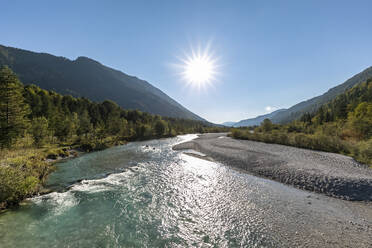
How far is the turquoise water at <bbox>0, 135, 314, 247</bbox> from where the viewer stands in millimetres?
7801

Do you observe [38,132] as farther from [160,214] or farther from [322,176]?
[322,176]

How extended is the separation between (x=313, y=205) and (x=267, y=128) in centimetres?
7380

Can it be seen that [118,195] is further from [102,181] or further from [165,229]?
[165,229]

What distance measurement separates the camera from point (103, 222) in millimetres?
9195

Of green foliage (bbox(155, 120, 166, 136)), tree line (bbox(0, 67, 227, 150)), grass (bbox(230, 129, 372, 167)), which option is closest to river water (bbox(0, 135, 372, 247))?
tree line (bbox(0, 67, 227, 150))

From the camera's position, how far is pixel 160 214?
10.2m

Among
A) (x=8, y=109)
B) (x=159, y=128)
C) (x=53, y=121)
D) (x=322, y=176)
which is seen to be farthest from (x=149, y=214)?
(x=159, y=128)

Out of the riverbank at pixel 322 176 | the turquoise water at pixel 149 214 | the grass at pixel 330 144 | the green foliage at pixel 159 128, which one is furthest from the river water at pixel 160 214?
the green foliage at pixel 159 128

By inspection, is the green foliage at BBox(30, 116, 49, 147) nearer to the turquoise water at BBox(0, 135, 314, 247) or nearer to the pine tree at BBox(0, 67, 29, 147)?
the pine tree at BBox(0, 67, 29, 147)

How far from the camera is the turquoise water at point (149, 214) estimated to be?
7.80 m

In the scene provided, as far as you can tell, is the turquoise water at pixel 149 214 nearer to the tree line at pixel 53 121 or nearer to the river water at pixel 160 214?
the river water at pixel 160 214

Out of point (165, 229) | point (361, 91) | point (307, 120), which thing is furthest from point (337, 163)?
point (361, 91)

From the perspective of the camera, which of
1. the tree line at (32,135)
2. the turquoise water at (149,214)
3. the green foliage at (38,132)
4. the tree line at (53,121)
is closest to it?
the turquoise water at (149,214)

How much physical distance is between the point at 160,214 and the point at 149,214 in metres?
0.82
